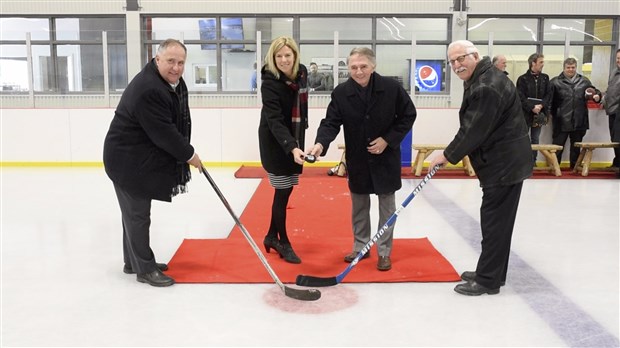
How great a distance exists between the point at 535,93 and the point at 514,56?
6.56ft

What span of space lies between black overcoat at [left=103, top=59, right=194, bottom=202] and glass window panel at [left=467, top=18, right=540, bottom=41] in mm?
8374

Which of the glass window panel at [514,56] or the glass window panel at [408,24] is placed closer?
the glass window panel at [514,56]

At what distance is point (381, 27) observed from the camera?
33.9ft

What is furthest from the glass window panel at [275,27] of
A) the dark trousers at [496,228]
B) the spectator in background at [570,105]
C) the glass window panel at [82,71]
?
the dark trousers at [496,228]

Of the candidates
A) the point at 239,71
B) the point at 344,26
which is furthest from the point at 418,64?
the point at 239,71

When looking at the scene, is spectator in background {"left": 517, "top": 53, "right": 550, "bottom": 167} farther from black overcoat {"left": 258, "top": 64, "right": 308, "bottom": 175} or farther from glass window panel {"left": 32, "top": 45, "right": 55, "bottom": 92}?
glass window panel {"left": 32, "top": 45, "right": 55, "bottom": 92}

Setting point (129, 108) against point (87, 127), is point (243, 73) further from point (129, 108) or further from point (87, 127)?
point (129, 108)

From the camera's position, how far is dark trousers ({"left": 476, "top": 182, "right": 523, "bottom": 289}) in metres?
2.92

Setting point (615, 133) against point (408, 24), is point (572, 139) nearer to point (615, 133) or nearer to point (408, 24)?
point (615, 133)

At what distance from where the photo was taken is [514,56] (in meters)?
9.20

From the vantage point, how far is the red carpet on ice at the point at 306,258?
127 inches

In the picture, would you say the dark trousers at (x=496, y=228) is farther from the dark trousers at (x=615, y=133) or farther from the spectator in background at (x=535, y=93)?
the dark trousers at (x=615, y=133)

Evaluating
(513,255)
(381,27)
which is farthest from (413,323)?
(381,27)

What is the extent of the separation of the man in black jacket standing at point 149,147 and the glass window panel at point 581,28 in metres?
8.94
